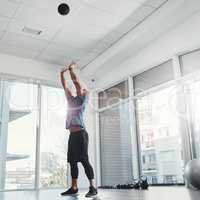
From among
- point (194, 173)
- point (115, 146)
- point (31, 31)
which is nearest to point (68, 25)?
point (31, 31)

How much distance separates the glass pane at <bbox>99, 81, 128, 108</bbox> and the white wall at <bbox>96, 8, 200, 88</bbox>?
0.18 m

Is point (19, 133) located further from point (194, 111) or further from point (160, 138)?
point (194, 111)

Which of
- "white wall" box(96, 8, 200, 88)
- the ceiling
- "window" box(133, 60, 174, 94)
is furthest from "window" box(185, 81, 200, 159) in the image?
the ceiling

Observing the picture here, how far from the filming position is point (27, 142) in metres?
5.65

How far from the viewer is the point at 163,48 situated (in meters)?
4.72

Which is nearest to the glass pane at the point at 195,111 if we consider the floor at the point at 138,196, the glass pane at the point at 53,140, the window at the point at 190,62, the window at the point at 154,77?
the window at the point at 190,62

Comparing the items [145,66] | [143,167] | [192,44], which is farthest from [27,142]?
[192,44]

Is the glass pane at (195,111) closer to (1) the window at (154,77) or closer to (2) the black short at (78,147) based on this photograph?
(1) the window at (154,77)

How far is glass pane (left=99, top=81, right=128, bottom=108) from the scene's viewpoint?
578 cm

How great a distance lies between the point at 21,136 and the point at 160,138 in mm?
2736

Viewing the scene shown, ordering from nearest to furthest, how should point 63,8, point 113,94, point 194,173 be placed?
1. point 194,173
2. point 63,8
3. point 113,94

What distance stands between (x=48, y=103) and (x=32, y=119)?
20.2 inches

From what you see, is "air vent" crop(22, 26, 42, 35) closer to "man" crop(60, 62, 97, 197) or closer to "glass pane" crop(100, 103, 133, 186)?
"man" crop(60, 62, 97, 197)

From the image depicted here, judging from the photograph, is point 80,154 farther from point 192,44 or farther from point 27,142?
point 27,142
